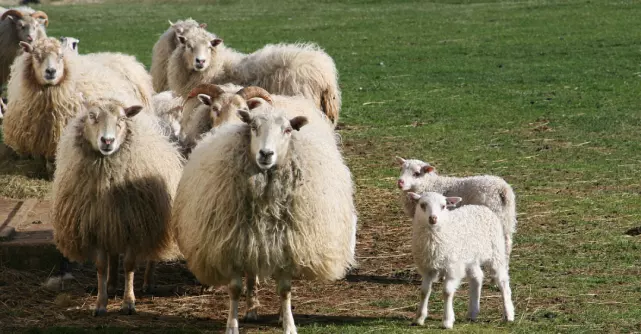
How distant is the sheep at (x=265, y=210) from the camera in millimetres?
7129

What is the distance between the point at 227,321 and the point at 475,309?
Answer: 1.71m

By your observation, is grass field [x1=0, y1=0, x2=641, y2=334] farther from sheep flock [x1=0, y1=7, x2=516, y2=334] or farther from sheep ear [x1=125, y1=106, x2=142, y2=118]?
sheep ear [x1=125, y1=106, x2=142, y2=118]

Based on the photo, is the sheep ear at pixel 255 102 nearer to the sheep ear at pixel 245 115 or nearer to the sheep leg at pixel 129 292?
the sheep ear at pixel 245 115

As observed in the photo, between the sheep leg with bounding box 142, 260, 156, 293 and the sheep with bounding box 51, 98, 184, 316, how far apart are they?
36 centimetres

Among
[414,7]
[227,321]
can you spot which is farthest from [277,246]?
[414,7]

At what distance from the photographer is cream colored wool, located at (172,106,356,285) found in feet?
23.4

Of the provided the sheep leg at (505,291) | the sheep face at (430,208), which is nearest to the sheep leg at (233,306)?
the sheep face at (430,208)

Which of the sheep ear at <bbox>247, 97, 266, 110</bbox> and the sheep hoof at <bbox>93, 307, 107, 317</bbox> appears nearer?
the sheep hoof at <bbox>93, 307, 107, 317</bbox>

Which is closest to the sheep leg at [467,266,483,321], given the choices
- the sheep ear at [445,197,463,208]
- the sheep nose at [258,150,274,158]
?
the sheep ear at [445,197,463,208]

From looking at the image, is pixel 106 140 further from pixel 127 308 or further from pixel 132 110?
pixel 127 308

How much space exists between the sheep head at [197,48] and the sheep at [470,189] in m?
3.73

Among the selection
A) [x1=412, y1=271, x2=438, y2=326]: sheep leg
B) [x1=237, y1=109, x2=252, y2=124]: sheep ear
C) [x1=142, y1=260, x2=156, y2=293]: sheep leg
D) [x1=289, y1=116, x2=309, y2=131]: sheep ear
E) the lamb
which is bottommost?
[x1=142, y1=260, x2=156, y2=293]: sheep leg

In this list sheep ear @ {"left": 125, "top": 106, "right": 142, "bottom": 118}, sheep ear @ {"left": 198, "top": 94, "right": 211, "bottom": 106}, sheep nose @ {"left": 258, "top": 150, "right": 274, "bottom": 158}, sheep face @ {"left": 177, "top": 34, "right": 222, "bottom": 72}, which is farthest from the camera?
sheep face @ {"left": 177, "top": 34, "right": 222, "bottom": 72}

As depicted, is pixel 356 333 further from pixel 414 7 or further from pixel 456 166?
pixel 414 7
